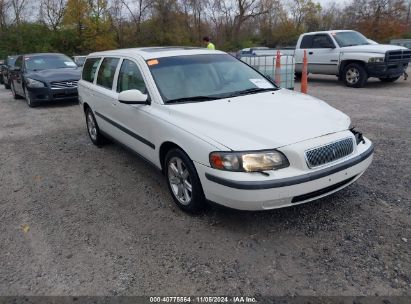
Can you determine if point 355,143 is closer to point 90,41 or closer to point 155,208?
point 155,208

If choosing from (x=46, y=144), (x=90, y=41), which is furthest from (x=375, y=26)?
(x=46, y=144)

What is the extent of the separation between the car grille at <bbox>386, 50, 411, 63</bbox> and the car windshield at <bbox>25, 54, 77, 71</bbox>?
9605 millimetres

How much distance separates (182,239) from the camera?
335 centimetres

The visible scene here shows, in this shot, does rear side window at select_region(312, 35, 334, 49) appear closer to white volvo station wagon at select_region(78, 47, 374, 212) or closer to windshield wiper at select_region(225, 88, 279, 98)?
white volvo station wagon at select_region(78, 47, 374, 212)

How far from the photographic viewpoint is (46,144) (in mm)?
6676

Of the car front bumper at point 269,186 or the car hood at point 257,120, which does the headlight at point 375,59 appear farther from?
the car front bumper at point 269,186

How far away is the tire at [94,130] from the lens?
241 inches

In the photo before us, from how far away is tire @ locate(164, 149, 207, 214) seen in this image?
11.3ft

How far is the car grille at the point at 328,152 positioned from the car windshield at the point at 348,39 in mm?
9829

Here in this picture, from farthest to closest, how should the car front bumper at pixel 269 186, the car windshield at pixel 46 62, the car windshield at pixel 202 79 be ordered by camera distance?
the car windshield at pixel 46 62
the car windshield at pixel 202 79
the car front bumper at pixel 269 186

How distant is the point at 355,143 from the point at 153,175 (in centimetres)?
253

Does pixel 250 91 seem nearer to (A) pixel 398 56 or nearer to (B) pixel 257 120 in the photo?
(B) pixel 257 120

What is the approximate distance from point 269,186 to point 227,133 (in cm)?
60

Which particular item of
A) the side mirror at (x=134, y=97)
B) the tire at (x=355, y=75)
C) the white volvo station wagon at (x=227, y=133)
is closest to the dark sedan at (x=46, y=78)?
the white volvo station wagon at (x=227, y=133)
